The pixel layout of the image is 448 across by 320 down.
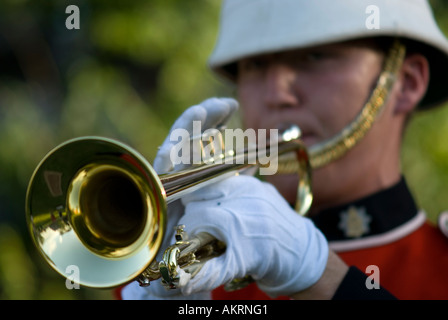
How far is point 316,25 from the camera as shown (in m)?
2.20

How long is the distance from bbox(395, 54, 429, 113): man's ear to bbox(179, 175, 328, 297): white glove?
974 mm

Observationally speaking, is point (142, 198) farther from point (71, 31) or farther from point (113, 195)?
point (71, 31)

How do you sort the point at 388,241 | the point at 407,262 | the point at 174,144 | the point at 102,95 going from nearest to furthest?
the point at 174,144 < the point at 407,262 < the point at 388,241 < the point at 102,95

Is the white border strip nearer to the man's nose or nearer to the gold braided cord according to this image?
the gold braided cord

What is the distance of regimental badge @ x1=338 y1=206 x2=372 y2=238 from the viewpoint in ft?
7.23

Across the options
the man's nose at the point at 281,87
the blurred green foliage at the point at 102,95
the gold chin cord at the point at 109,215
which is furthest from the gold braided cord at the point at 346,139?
the blurred green foliage at the point at 102,95

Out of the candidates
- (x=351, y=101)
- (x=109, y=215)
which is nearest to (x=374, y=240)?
(x=351, y=101)

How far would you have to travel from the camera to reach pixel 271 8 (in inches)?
91.9

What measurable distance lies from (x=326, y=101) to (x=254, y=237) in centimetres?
84

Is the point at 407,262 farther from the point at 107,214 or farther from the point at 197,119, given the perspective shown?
the point at 107,214

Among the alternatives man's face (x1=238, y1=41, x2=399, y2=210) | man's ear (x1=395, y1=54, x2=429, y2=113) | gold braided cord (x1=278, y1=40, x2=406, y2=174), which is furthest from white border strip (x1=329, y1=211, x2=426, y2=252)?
man's ear (x1=395, y1=54, x2=429, y2=113)

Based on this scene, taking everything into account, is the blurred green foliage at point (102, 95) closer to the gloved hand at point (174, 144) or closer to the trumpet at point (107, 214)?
the gloved hand at point (174, 144)

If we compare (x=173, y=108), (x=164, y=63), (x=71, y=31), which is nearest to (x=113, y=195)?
(x=173, y=108)

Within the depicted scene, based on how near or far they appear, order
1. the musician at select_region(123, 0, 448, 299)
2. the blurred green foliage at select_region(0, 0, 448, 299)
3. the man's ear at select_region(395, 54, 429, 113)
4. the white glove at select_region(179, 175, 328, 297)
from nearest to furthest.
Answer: the white glove at select_region(179, 175, 328, 297)
the musician at select_region(123, 0, 448, 299)
the man's ear at select_region(395, 54, 429, 113)
the blurred green foliage at select_region(0, 0, 448, 299)
